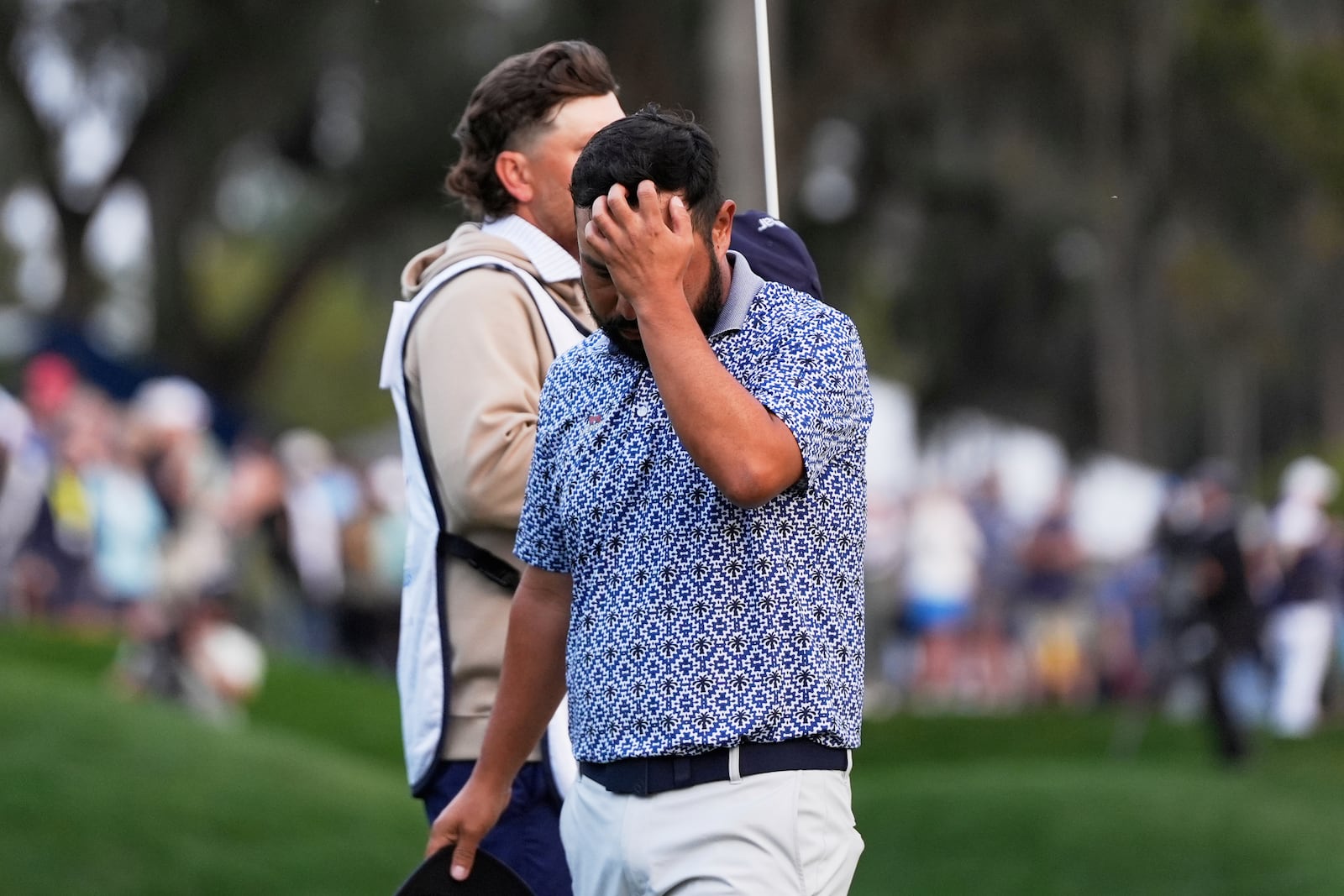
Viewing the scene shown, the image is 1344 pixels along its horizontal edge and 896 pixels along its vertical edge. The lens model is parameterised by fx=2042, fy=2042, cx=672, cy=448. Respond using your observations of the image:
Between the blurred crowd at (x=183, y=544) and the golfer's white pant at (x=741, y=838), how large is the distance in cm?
878

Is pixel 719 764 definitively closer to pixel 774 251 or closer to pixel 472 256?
pixel 774 251

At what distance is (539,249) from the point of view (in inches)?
148

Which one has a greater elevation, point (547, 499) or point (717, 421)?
point (717, 421)

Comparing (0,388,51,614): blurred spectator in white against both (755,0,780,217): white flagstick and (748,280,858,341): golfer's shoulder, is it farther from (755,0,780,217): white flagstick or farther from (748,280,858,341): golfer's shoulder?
(748,280,858,341): golfer's shoulder

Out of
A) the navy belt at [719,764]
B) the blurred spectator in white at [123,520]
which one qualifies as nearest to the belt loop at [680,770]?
the navy belt at [719,764]

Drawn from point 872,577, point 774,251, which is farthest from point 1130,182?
point 774,251

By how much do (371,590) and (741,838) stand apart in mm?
14715

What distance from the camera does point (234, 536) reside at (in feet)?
50.0

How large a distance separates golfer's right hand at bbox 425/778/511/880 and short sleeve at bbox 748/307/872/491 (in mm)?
894

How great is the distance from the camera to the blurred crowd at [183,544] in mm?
11664

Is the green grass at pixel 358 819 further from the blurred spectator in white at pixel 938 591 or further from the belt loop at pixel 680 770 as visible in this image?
the blurred spectator in white at pixel 938 591

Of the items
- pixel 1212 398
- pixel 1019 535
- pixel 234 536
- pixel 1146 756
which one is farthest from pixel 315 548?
pixel 1212 398

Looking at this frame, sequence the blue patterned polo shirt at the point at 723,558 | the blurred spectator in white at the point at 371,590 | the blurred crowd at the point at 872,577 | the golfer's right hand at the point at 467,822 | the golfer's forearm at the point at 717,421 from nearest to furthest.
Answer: the golfer's forearm at the point at 717,421 → the blue patterned polo shirt at the point at 723,558 → the golfer's right hand at the point at 467,822 → the blurred crowd at the point at 872,577 → the blurred spectator in white at the point at 371,590

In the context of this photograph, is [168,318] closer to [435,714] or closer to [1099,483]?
[1099,483]
